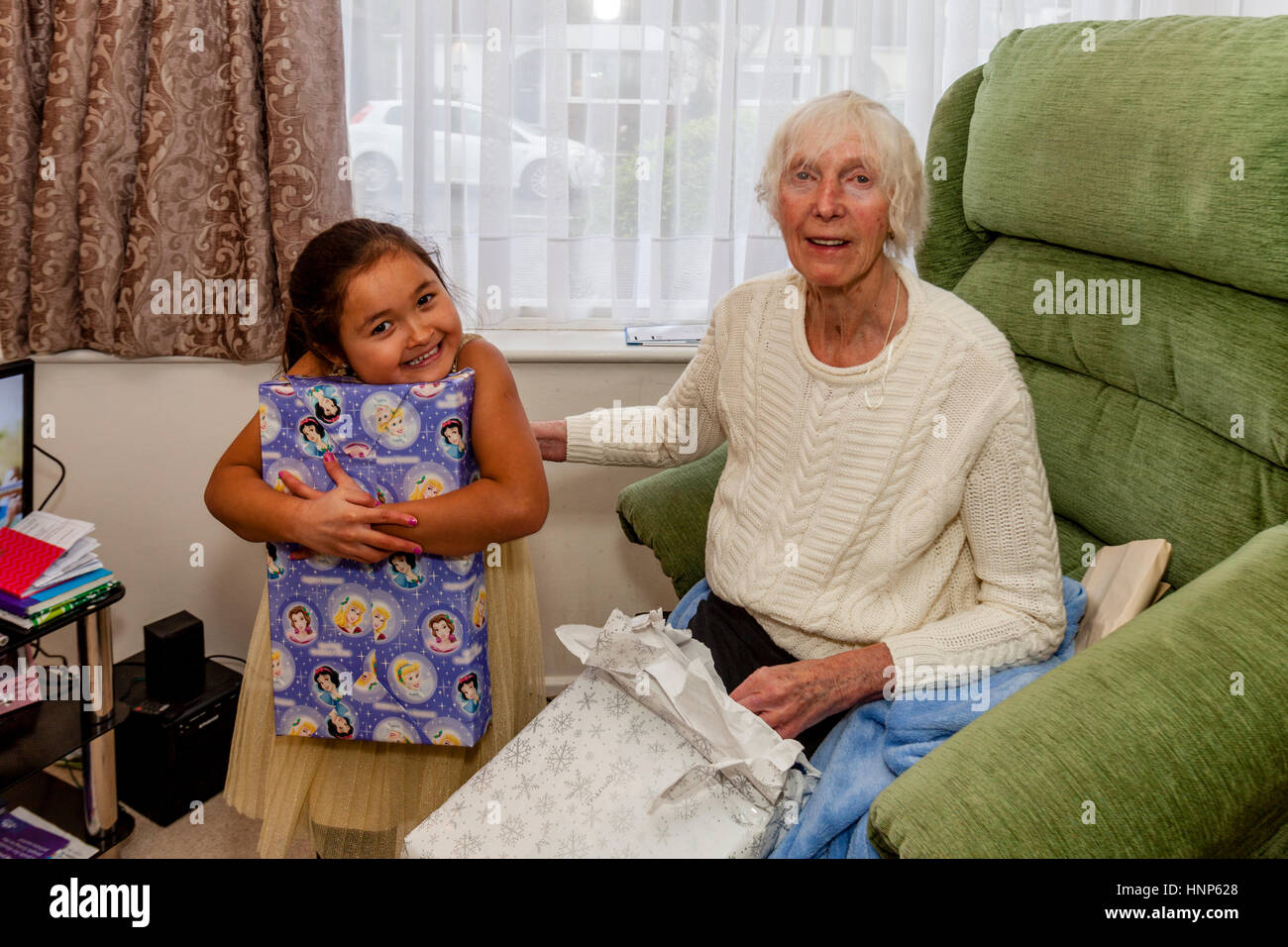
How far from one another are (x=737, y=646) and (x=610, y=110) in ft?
3.90

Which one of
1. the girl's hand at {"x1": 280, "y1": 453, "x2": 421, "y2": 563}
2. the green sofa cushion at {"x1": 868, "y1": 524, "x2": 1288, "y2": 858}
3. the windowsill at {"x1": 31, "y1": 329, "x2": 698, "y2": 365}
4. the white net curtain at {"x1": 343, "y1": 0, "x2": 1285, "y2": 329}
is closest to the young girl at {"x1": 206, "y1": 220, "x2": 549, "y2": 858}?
the girl's hand at {"x1": 280, "y1": 453, "x2": 421, "y2": 563}

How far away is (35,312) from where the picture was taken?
76.0 inches

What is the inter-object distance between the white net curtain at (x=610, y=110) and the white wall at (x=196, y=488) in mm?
253

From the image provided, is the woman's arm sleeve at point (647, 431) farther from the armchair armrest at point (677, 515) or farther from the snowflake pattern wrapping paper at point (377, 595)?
the snowflake pattern wrapping paper at point (377, 595)

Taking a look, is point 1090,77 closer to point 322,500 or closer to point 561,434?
point 561,434

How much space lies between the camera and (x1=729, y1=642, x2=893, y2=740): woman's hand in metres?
1.17

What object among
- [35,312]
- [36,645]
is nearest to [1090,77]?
[35,312]

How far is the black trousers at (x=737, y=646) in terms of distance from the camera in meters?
1.30

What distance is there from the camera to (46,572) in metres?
1.59

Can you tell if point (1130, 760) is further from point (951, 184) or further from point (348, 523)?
point (951, 184)

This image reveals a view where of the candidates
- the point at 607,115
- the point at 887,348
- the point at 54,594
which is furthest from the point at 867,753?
the point at 607,115

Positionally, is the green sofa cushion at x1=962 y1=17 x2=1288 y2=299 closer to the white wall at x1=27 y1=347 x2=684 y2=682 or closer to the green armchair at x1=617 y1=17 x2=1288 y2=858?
the green armchair at x1=617 y1=17 x2=1288 y2=858
